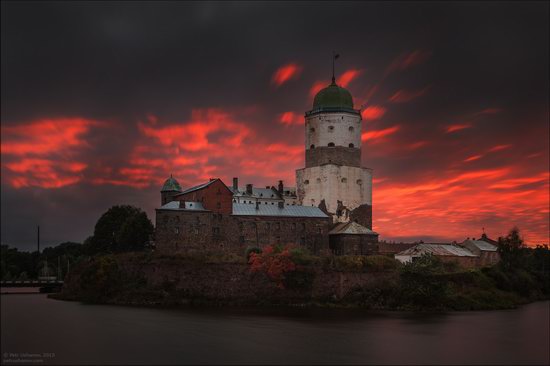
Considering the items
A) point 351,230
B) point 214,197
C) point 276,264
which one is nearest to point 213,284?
point 276,264

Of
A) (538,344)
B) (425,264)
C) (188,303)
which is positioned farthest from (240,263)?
(538,344)

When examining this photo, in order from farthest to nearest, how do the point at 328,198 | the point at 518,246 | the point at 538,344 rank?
the point at 328,198 → the point at 518,246 → the point at 538,344

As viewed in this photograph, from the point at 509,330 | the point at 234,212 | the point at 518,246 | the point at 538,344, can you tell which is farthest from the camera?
the point at 518,246

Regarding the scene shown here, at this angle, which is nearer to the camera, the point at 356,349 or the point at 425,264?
the point at 356,349

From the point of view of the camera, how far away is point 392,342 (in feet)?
123

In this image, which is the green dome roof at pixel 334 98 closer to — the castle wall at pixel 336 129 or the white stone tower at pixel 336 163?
the white stone tower at pixel 336 163

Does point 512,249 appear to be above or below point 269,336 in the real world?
above

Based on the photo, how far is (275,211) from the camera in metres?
65.6

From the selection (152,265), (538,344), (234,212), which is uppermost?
(234,212)

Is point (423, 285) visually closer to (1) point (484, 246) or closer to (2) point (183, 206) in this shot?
(2) point (183, 206)

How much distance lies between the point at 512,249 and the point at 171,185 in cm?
3566

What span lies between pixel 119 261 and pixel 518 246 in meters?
40.3

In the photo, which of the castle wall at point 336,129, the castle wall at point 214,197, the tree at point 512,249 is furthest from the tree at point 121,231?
the tree at point 512,249

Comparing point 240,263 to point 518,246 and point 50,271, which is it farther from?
point 50,271
